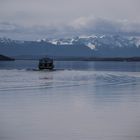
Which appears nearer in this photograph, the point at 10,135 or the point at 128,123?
the point at 10,135

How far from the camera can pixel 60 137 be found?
12.4 m

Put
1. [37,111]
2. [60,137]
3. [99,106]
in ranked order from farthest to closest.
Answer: [99,106]
[37,111]
[60,137]

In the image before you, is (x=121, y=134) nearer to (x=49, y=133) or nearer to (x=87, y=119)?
(x=49, y=133)

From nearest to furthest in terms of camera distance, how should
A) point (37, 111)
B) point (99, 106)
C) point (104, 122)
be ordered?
1. point (104, 122)
2. point (37, 111)
3. point (99, 106)

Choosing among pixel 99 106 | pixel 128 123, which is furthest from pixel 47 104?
pixel 128 123

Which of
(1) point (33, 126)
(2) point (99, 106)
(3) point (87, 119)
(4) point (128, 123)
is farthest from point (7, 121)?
(2) point (99, 106)

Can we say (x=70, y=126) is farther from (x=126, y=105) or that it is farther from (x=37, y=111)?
(x=126, y=105)

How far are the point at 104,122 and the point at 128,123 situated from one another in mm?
736

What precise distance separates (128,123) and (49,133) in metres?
3.03

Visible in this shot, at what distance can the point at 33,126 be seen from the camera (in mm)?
14141

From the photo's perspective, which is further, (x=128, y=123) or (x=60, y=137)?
(x=128, y=123)

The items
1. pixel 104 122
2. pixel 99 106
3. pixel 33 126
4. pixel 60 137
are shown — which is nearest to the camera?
pixel 60 137

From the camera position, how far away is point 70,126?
14.3 meters

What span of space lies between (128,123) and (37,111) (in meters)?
4.47
